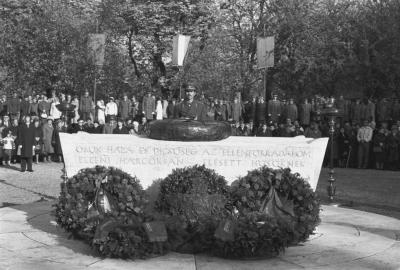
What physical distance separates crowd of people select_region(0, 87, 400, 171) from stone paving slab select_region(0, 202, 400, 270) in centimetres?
1174

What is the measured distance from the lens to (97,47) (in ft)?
99.1

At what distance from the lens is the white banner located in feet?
29.0

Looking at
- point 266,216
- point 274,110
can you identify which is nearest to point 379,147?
point 274,110

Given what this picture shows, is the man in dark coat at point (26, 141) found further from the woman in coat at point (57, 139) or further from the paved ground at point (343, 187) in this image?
the woman in coat at point (57, 139)

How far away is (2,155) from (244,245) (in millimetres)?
16440

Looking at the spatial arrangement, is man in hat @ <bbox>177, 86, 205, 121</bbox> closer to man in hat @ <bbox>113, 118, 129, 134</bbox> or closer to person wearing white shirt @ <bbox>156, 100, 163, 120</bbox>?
man in hat @ <bbox>113, 118, 129, 134</bbox>

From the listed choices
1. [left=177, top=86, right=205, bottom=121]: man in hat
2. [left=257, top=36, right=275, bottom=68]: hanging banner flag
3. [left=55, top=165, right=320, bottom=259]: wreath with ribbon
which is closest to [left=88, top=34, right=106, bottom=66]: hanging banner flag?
[left=257, top=36, right=275, bottom=68]: hanging banner flag

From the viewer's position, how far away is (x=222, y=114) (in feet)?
88.1

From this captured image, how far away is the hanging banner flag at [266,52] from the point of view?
27383 millimetres

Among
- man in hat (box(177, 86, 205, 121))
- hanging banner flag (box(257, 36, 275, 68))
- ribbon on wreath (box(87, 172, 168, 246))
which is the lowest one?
ribbon on wreath (box(87, 172, 168, 246))

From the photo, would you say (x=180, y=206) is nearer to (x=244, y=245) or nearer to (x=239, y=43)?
(x=244, y=245)

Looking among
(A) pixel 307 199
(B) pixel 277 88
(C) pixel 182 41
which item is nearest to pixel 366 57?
(B) pixel 277 88

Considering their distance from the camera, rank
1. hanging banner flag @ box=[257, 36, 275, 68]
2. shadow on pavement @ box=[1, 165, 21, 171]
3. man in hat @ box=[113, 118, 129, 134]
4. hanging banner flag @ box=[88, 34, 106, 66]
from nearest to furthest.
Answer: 1. shadow on pavement @ box=[1, 165, 21, 171]
2. man in hat @ box=[113, 118, 129, 134]
3. hanging banner flag @ box=[257, 36, 275, 68]
4. hanging banner flag @ box=[88, 34, 106, 66]

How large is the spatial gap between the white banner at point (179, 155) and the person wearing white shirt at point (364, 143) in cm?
1392
